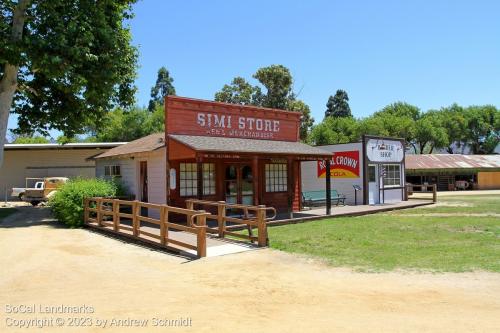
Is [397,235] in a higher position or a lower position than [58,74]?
lower

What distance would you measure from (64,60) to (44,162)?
18180 millimetres

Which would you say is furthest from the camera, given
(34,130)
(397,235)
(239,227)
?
(34,130)

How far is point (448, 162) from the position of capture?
4744 centimetres

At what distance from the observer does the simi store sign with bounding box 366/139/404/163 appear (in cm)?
2438

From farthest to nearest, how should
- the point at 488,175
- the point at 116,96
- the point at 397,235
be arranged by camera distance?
the point at 488,175 < the point at 116,96 < the point at 397,235

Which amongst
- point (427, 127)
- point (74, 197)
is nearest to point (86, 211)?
point (74, 197)

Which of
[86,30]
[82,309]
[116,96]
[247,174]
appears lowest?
[82,309]

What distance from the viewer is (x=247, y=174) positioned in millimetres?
18000

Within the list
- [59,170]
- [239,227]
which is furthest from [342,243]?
[59,170]

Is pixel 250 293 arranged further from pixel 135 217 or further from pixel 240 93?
pixel 240 93

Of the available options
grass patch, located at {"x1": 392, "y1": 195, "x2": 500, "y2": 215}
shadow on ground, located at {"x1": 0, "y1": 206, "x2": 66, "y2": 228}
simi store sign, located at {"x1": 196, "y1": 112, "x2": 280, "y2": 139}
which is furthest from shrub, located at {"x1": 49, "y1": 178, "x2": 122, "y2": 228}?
grass patch, located at {"x1": 392, "y1": 195, "x2": 500, "y2": 215}

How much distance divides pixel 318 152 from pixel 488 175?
126 feet

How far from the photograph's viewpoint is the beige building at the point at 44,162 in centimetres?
3052

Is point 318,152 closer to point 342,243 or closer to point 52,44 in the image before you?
point 342,243
